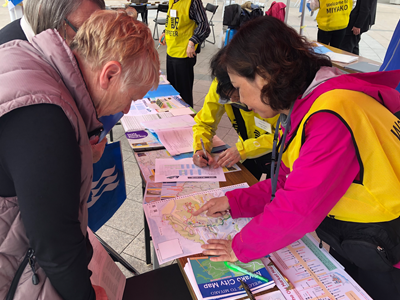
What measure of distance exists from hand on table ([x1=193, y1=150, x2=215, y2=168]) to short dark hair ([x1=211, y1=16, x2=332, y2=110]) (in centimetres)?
61

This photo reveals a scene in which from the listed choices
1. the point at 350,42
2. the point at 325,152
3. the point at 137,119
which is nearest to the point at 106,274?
the point at 325,152

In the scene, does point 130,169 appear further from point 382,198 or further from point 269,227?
point 382,198

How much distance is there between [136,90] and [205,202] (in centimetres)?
65

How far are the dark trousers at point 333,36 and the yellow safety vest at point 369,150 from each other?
13.4ft

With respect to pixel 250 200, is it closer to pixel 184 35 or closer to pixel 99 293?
pixel 99 293

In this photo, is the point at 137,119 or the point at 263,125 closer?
the point at 263,125

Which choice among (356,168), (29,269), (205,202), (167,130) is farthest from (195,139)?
(29,269)

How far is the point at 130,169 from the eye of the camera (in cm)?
289

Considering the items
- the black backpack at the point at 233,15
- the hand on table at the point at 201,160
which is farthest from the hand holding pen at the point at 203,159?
the black backpack at the point at 233,15

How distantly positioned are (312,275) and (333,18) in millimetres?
4153

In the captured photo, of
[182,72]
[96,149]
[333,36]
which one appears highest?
[96,149]

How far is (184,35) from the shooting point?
3.44m

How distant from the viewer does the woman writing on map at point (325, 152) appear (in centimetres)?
78

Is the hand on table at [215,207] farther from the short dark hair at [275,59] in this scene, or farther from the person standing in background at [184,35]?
the person standing in background at [184,35]
